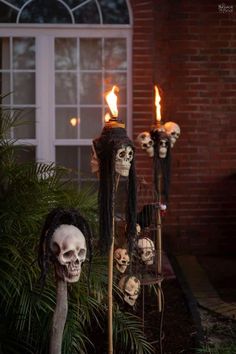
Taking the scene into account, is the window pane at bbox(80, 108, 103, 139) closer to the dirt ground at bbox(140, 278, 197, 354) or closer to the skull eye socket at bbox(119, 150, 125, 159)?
the dirt ground at bbox(140, 278, 197, 354)

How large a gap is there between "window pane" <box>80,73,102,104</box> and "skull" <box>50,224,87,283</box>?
4564mm

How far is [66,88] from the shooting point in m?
7.41

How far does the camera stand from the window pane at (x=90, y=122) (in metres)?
7.42

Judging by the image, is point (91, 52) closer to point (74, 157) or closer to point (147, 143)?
point (74, 157)

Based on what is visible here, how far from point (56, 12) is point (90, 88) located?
966 mm

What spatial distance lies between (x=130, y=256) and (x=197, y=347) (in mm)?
821

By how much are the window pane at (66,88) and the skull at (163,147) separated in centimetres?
286

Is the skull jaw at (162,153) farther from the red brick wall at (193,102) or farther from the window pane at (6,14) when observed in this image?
the window pane at (6,14)

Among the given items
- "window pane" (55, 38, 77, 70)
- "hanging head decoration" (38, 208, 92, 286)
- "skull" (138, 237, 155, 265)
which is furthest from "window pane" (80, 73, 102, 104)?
"hanging head decoration" (38, 208, 92, 286)

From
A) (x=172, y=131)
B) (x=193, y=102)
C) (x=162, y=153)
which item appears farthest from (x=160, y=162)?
(x=193, y=102)

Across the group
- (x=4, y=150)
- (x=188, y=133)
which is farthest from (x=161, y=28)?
(x=4, y=150)

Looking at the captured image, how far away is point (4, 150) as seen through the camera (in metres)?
4.59

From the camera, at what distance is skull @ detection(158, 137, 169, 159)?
187 inches

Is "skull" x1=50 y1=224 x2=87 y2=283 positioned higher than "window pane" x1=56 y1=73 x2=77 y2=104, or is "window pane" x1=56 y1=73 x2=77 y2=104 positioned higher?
"window pane" x1=56 y1=73 x2=77 y2=104
